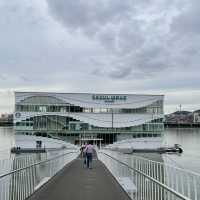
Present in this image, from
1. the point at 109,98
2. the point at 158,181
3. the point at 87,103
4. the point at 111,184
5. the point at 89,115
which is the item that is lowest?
the point at 111,184

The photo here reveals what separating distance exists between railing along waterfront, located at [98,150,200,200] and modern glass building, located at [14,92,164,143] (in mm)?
79335

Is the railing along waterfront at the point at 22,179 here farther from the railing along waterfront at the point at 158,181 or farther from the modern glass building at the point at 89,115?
the modern glass building at the point at 89,115

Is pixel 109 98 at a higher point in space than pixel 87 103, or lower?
higher

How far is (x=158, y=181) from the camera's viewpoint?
1032 centimetres

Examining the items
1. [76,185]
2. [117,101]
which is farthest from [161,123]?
[76,185]

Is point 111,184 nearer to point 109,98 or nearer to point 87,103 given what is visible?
point 87,103

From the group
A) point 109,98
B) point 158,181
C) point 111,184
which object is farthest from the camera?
point 109,98

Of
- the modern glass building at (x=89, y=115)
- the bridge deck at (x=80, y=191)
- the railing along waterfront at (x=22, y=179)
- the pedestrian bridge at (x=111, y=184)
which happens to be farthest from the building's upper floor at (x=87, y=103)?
the railing along waterfront at (x=22, y=179)

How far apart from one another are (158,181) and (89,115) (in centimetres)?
8683

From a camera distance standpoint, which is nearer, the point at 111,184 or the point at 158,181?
the point at 158,181

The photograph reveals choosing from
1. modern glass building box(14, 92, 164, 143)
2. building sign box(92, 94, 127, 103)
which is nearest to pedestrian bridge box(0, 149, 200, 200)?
modern glass building box(14, 92, 164, 143)

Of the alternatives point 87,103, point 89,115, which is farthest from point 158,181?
point 87,103

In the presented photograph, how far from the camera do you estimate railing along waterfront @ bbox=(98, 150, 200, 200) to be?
7875 mm

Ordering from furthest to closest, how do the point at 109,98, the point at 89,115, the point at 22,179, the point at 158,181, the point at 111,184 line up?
the point at 109,98
the point at 89,115
the point at 111,184
the point at 22,179
the point at 158,181
